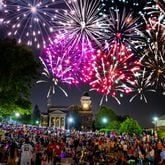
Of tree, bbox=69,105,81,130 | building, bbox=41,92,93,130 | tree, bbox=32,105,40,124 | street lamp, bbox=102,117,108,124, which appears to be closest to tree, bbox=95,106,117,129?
street lamp, bbox=102,117,108,124

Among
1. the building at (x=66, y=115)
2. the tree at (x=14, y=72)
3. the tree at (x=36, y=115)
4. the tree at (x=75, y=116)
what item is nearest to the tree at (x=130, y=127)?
the tree at (x=14, y=72)

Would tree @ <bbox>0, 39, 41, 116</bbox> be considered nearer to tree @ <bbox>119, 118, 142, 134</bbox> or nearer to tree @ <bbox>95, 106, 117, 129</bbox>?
tree @ <bbox>119, 118, 142, 134</bbox>

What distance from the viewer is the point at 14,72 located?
121ft

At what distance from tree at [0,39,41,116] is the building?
381ft

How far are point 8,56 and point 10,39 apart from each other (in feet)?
6.85

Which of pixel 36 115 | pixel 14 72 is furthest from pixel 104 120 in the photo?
pixel 14 72

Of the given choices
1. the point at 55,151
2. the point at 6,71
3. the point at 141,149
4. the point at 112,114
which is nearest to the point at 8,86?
the point at 6,71

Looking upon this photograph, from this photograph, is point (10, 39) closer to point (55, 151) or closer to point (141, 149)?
point (55, 151)

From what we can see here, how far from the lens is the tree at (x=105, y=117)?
130000 mm

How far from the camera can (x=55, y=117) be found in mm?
167500

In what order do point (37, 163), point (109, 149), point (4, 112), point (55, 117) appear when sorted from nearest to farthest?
point (37, 163) < point (109, 149) < point (4, 112) < point (55, 117)

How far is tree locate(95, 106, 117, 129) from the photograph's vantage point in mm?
130000

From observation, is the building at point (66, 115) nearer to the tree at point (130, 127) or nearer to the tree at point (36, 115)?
the tree at point (36, 115)

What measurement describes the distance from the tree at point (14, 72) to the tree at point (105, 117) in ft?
301
